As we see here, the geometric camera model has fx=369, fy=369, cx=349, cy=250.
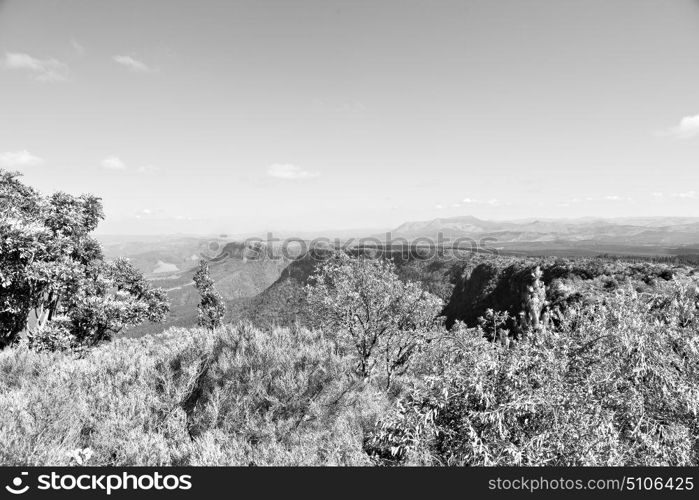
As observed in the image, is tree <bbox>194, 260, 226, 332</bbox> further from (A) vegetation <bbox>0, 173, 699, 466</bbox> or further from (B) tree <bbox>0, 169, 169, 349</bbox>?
(A) vegetation <bbox>0, 173, 699, 466</bbox>

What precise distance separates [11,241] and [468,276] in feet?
403

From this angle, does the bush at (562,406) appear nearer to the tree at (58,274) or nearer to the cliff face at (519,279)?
the tree at (58,274)

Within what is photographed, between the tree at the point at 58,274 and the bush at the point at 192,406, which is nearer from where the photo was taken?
the bush at the point at 192,406

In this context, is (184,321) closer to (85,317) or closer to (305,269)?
(305,269)

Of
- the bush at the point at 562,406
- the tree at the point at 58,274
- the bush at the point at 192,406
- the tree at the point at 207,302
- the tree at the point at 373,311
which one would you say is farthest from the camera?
the tree at the point at 207,302

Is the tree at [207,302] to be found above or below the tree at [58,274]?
below

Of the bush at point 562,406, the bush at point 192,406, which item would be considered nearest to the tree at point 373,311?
the bush at point 192,406

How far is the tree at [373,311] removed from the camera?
15.8 m

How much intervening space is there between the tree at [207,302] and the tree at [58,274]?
62.6ft

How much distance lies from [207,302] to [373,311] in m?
31.1

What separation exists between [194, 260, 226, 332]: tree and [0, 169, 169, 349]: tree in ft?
62.6

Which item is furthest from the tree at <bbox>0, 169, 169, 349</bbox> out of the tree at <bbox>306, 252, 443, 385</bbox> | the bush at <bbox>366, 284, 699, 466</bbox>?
the bush at <bbox>366, 284, 699, 466</bbox>

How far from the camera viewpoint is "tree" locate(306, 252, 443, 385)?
52.0 ft
